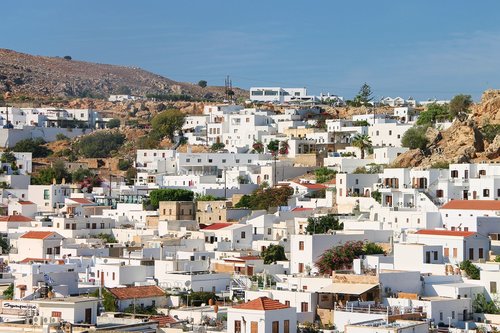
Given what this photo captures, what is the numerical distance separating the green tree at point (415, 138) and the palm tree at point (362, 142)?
10.1ft

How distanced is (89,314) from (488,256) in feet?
60.2

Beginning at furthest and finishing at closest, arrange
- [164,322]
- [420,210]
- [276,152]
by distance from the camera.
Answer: [276,152] → [420,210] → [164,322]

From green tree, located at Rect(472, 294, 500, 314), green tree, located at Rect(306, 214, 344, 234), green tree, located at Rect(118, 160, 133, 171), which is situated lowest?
green tree, located at Rect(472, 294, 500, 314)

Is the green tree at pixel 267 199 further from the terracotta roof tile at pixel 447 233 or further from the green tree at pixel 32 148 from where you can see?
the green tree at pixel 32 148

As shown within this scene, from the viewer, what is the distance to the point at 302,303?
35.1 m

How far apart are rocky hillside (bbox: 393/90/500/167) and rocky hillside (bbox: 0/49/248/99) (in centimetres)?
6746

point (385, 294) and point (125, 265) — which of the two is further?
point (125, 265)

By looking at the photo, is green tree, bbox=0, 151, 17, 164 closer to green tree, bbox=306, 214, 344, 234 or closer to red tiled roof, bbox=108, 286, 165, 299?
green tree, bbox=306, 214, 344, 234

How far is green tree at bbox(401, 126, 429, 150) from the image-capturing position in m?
65.7

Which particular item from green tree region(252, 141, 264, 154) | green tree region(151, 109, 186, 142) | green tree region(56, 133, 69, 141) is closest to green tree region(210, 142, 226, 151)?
green tree region(252, 141, 264, 154)

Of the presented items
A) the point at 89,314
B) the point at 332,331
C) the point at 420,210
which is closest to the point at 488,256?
the point at 420,210

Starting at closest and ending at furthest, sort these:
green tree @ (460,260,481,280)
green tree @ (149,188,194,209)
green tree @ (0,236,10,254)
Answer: green tree @ (460,260,481,280) → green tree @ (0,236,10,254) → green tree @ (149,188,194,209)

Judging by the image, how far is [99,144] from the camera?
91375 mm

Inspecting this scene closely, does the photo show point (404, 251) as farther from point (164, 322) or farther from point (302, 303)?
point (164, 322)
